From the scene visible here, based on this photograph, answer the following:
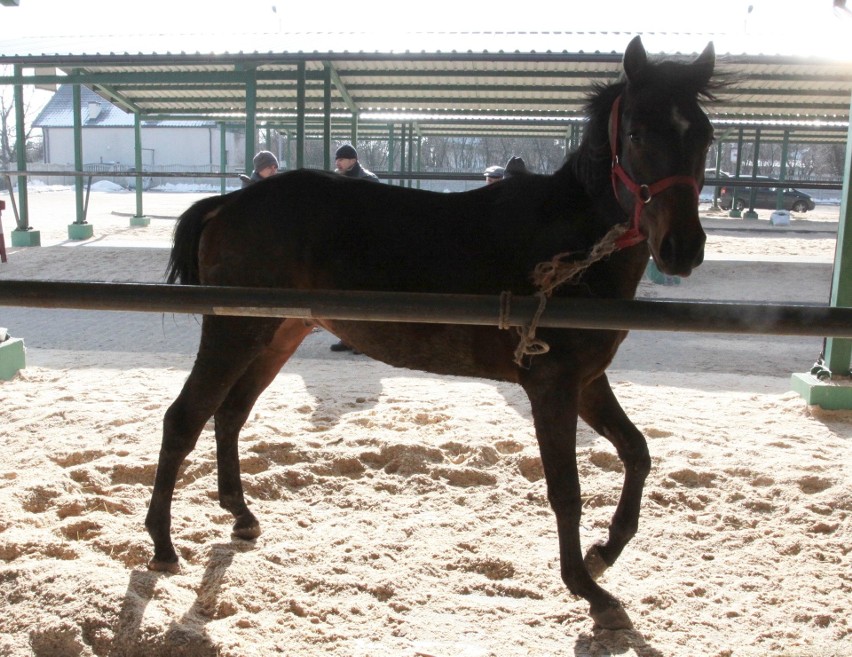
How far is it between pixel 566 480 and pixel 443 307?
0.91 meters

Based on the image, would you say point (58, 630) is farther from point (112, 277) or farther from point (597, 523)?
point (112, 277)

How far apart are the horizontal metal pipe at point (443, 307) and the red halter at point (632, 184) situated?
13.7 inches

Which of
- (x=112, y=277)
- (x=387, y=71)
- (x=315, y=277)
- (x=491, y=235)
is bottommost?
(x=112, y=277)

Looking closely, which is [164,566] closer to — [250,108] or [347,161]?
[347,161]

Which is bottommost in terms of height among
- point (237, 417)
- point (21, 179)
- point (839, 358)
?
point (839, 358)

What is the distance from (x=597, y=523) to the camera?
10.7ft

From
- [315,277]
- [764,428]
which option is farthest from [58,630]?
[764,428]

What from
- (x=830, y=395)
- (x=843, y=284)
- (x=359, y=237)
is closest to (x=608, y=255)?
(x=359, y=237)

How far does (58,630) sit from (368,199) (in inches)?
69.5

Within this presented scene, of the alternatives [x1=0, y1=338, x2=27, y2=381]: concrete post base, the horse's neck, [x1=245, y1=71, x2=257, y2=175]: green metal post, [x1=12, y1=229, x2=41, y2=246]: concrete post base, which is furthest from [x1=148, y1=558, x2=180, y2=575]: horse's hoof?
[x1=12, y1=229, x2=41, y2=246]: concrete post base

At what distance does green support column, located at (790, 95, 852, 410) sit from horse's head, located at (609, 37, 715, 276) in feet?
11.0

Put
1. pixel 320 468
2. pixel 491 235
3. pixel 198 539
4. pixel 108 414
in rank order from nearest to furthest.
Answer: pixel 491 235, pixel 198 539, pixel 320 468, pixel 108 414

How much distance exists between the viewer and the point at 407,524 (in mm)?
3195

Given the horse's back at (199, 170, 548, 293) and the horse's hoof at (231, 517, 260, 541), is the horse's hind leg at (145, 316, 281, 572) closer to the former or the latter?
the horse's back at (199, 170, 548, 293)
